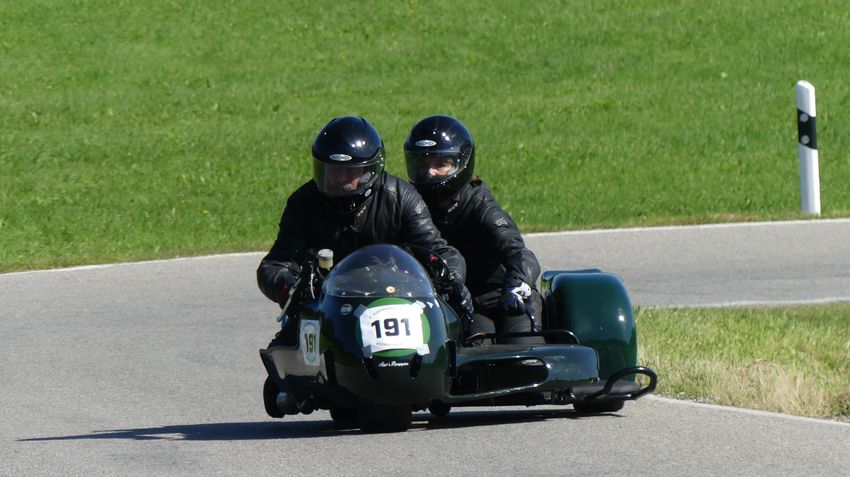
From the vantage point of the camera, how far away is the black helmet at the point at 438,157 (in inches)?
345

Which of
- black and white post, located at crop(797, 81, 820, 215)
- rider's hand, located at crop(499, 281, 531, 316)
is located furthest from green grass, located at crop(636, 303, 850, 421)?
black and white post, located at crop(797, 81, 820, 215)

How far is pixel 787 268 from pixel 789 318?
7.76 ft

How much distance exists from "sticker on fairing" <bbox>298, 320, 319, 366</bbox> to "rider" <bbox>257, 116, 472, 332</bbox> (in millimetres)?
513

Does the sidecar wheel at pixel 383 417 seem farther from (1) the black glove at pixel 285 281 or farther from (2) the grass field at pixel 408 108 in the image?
(2) the grass field at pixel 408 108

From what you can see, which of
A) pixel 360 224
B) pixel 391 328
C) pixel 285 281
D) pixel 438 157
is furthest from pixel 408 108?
pixel 391 328

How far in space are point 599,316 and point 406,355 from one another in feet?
4.98

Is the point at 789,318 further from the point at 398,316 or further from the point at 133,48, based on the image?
the point at 133,48

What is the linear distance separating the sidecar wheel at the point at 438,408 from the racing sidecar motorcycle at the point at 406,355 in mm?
12

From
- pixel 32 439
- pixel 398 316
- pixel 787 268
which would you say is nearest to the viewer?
pixel 398 316

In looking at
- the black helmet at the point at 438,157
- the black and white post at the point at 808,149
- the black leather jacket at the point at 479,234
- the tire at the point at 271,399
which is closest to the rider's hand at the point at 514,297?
the black leather jacket at the point at 479,234

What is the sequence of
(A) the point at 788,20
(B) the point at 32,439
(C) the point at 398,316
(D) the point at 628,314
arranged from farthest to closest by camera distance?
(A) the point at 788,20, (D) the point at 628,314, (B) the point at 32,439, (C) the point at 398,316

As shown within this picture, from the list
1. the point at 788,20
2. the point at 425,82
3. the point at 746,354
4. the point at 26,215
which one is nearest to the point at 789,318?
the point at 746,354

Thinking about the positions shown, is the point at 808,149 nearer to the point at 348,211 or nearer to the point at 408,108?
the point at 408,108

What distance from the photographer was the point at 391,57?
25516 millimetres
